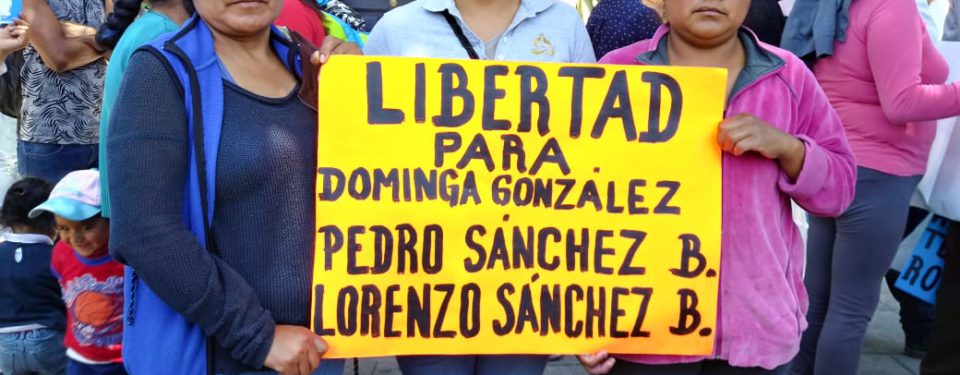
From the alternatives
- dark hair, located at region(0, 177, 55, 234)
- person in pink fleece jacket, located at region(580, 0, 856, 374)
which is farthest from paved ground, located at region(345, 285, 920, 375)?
person in pink fleece jacket, located at region(580, 0, 856, 374)

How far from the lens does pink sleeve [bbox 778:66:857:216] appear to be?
6.95 feet

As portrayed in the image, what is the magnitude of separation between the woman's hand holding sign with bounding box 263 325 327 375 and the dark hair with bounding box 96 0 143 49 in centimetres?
177

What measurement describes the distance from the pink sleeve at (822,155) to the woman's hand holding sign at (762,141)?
5cm

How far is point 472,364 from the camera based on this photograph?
2348 mm

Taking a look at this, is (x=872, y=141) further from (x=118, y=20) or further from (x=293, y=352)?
(x=118, y=20)

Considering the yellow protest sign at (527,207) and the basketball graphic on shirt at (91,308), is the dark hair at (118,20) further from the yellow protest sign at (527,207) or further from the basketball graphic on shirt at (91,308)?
the yellow protest sign at (527,207)

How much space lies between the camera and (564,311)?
86.8 inches

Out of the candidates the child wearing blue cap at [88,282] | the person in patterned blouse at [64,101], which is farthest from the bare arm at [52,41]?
the child wearing blue cap at [88,282]

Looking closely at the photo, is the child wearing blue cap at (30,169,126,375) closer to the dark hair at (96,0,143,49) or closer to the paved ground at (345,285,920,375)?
the dark hair at (96,0,143,49)

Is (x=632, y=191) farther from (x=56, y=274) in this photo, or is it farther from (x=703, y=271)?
(x=56, y=274)

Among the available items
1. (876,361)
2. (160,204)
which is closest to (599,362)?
(160,204)

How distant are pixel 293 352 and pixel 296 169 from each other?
1.44 ft

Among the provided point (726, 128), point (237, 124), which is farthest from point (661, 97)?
point (237, 124)

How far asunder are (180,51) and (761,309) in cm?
155
